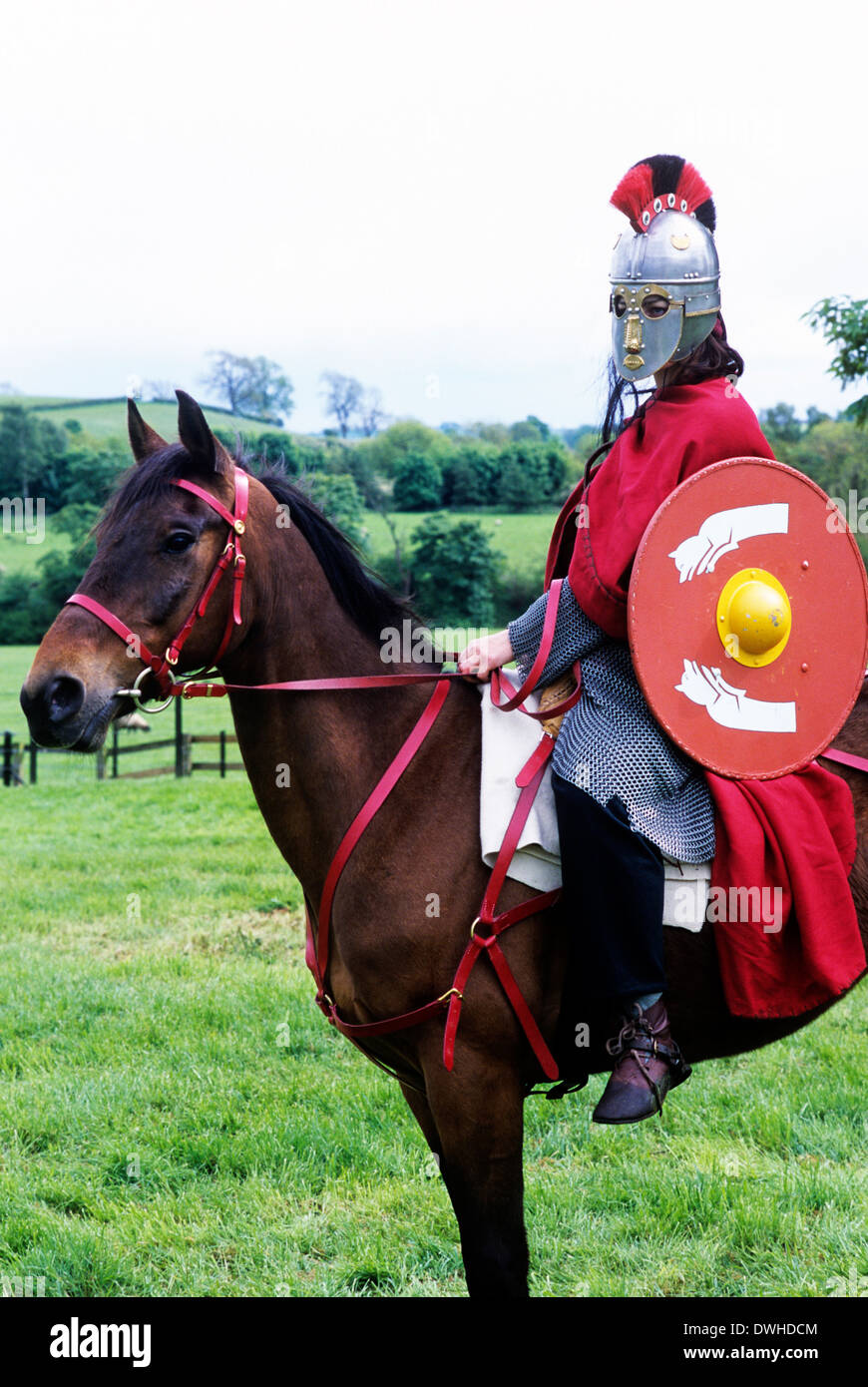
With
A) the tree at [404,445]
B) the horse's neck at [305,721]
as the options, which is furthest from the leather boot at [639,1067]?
the tree at [404,445]

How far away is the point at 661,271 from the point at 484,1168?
2496 mm

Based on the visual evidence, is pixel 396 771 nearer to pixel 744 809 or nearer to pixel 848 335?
pixel 744 809

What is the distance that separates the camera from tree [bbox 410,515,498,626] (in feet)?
85.5

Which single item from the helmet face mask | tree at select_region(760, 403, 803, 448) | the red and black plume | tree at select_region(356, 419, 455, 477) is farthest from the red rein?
tree at select_region(760, 403, 803, 448)

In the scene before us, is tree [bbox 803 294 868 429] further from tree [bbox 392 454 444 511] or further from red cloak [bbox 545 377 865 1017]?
tree [bbox 392 454 444 511]

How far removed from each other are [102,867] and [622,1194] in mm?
7317

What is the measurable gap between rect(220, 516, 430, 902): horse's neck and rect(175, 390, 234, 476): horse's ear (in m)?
0.28

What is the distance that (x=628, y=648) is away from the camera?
307 cm

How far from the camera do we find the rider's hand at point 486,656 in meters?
3.12

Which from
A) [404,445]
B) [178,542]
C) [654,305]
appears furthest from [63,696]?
[404,445]

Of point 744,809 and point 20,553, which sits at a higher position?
point 20,553

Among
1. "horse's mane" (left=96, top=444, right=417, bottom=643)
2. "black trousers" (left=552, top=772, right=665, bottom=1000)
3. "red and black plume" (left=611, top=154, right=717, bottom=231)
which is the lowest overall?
"black trousers" (left=552, top=772, right=665, bottom=1000)

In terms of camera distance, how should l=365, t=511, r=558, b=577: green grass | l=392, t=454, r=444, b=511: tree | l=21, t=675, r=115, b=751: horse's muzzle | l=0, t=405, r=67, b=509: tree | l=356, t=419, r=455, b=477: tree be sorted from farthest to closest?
l=0, t=405, r=67, b=509: tree, l=356, t=419, r=455, b=477: tree, l=392, t=454, r=444, b=511: tree, l=365, t=511, r=558, b=577: green grass, l=21, t=675, r=115, b=751: horse's muzzle

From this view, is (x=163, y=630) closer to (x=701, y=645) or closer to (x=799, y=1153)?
(x=701, y=645)
